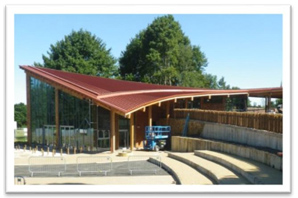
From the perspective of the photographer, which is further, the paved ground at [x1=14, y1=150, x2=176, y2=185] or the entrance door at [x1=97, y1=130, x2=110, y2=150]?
the entrance door at [x1=97, y1=130, x2=110, y2=150]

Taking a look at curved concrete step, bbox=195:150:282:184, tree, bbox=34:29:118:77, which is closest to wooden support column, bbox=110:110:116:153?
curved concrete step, bbox=195:150:282:184

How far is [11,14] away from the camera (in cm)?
1192

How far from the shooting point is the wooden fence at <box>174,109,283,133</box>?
13.7 meters

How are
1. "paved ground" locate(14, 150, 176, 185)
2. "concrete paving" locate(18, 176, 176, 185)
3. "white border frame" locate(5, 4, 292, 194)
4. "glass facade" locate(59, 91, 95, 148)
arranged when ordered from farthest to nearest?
"glass facade" locate(59, 91, 95, 148) → "paved ground" locate(14, 150, 176, 185) → "concrete paving" locate(18, 176, 176, 185) → "white border frame" locate(5, 4, 292, 194)

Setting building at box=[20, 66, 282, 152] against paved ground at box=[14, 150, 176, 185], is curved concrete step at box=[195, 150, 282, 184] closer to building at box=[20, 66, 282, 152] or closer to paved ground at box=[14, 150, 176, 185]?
paved ground at box=[14, 150, 176, 185]

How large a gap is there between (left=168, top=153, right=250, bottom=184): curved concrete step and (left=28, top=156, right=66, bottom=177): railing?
16.9ft

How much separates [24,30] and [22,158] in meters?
7.46

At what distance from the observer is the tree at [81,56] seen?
138ft

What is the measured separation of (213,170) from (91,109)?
10.2m

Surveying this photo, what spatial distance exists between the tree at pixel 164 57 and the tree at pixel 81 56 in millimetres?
3220

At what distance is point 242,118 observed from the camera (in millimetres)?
16547

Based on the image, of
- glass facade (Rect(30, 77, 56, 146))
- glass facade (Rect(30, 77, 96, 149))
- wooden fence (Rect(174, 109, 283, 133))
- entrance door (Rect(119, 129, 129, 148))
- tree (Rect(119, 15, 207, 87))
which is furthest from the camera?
tree (Rect(119, 15, 207, 87))
